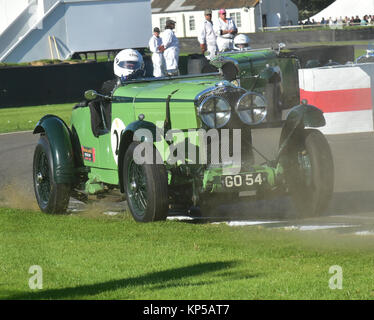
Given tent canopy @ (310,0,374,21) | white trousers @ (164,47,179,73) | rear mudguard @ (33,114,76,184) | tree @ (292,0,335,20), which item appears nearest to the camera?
rear mudguard @ (33,114,76,184)

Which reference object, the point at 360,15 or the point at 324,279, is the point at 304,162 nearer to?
the point at 324,279

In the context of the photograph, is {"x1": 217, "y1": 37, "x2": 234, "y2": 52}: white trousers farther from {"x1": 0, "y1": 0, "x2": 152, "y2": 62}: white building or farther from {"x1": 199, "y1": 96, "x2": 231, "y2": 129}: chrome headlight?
{"x1": 0, "y1": 0, "x2": 152, "y2": 62}: white building

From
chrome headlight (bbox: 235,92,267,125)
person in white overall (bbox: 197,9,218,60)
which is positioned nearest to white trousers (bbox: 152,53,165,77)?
person in white overall (bbox: 197,9,218,60)

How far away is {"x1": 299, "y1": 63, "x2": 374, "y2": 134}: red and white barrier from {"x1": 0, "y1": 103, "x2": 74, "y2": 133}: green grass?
22.2 feet

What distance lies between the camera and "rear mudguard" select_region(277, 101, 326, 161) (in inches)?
335

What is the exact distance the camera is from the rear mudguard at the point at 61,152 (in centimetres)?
943

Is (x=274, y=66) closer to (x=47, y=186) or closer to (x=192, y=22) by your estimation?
(x=47, y=186)

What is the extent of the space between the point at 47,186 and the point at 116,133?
130 cm

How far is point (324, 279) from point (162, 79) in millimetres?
4078

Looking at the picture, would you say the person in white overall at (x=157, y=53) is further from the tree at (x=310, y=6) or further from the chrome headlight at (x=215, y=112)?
the tree at (x=310, y=6)

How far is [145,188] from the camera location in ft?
26.8

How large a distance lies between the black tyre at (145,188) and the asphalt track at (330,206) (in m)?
0.80

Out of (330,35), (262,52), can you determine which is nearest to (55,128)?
(262,52)
